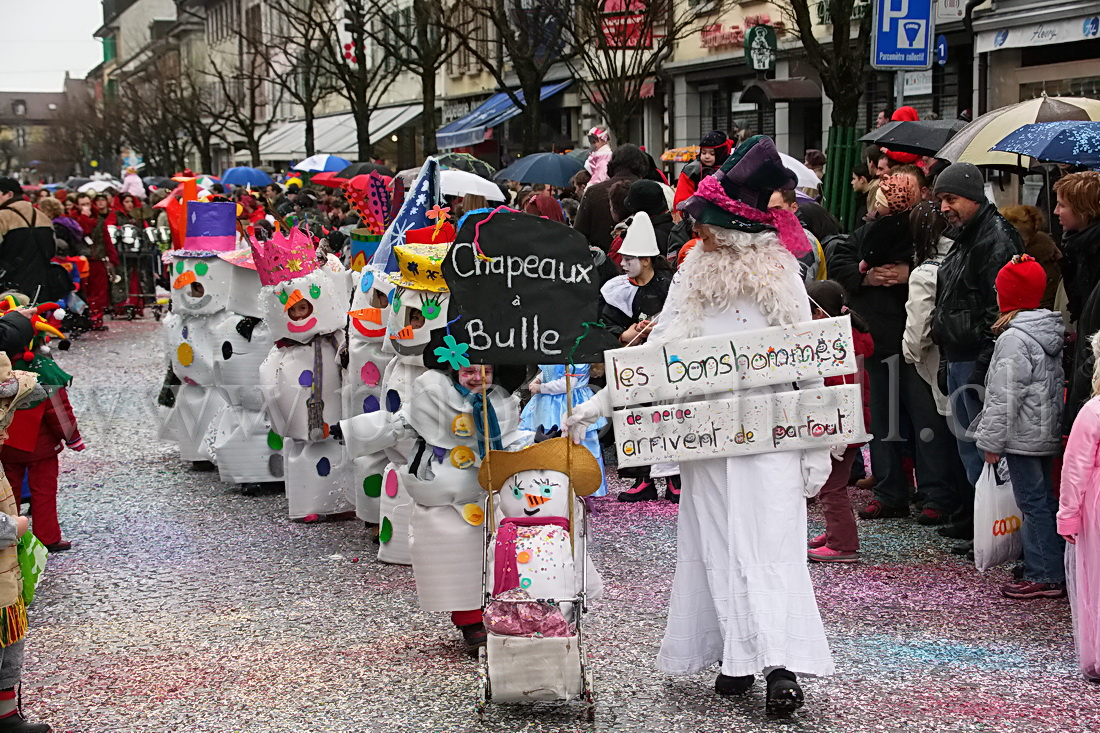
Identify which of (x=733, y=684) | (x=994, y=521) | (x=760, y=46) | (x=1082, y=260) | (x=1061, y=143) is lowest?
(x=733, y=684)

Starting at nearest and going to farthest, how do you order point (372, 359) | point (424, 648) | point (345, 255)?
point (424, 648) < point (372, 359) < point (345, 255)

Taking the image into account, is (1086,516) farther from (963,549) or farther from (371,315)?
(371,315)

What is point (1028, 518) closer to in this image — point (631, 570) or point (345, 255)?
point (631, 570)

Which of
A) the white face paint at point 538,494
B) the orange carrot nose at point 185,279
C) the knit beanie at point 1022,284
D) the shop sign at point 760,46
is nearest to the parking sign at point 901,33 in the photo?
the knit beanie at point 1022,284

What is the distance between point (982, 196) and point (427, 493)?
3429 millimetres

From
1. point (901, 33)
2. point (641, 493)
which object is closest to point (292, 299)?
point (641, 493)

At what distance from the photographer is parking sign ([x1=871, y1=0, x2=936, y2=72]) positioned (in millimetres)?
10055

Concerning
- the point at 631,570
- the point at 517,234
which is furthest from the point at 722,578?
the point at 631,570

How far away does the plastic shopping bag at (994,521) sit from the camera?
6480mm

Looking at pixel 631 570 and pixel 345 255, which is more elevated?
pixel 345 255

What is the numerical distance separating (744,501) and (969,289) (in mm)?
2675

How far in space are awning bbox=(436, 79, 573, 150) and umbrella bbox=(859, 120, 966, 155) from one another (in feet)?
73.3

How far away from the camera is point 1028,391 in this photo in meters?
6.25

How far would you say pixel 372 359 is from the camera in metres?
7.70
